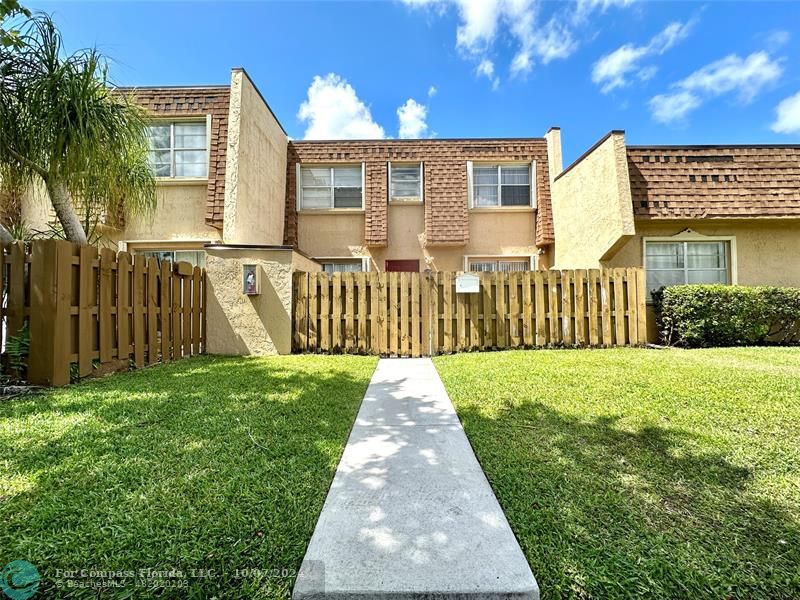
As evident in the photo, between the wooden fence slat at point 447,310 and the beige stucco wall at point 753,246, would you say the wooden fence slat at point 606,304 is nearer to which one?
the beige stucco wall at point 753,246

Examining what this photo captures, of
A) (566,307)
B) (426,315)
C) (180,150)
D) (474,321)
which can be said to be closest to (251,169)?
(180,150)

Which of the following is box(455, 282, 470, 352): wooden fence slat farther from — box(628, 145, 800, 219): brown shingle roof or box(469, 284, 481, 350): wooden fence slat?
box(628, 145, 800, 219): brown shingle roof

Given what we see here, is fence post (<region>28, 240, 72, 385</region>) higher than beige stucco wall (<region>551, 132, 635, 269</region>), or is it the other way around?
beige stucco wall (<region>551, 132, 635, 269</region>)

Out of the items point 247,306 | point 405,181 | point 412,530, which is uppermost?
point 405,181

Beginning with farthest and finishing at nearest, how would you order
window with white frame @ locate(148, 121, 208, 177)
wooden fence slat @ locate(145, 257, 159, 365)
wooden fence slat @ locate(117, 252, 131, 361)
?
window with white frame @ locate(148, 121, 208, 177), wooden fence slat @ locate(145, 257, 159, 365), wooden fence slat @ locate(117, 252, 131, 361)

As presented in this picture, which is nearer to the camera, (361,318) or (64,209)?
(64,209)

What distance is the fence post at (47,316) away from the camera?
161 inches

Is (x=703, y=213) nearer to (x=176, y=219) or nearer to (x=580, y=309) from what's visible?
(x=580, y=309)

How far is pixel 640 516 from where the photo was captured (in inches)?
74.8

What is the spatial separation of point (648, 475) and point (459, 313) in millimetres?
5023

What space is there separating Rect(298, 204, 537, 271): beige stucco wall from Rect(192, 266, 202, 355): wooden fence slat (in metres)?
4.40

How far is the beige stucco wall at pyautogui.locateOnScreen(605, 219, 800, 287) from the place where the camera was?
841 centimetres

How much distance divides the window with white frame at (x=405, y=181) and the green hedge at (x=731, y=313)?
25.0 ft

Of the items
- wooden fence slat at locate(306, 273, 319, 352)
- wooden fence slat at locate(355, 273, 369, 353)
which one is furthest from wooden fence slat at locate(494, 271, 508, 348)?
wooden fence slat at locate(306, 273, 319, 352)
